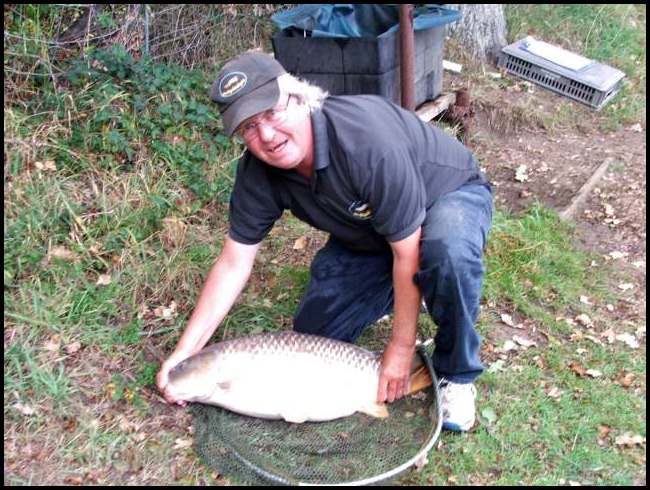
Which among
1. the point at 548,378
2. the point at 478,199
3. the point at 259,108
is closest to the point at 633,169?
the point at 548,378

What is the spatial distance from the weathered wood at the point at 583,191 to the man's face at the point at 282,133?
2669 millimetres

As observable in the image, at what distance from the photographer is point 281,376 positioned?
9.43ft

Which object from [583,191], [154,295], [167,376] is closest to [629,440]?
[167,376]

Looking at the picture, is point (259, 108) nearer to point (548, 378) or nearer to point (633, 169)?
point (548, 378)

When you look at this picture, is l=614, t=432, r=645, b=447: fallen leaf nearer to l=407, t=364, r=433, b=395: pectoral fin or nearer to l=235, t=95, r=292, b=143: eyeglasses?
l=407, t=364, r=433, b=395: pectoral fin

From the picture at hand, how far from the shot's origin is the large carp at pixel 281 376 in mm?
2863

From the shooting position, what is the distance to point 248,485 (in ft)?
9.04

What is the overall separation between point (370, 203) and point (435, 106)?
2899 millimetres

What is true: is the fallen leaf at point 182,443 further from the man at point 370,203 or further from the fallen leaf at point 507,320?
the fallen leaf at point 507,320

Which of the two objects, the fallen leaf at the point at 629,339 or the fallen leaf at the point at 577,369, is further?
the fallen leaf at the point at 629,339

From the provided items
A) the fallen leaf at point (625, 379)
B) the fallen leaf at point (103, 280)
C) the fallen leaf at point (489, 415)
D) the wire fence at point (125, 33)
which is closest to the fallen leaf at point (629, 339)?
the fallen leaf at point (625, 379)

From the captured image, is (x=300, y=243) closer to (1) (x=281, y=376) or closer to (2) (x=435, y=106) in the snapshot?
(1) (x=281, y=376)

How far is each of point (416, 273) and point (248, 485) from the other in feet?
3.31

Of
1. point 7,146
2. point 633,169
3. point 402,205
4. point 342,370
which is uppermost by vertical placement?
point 402,205
